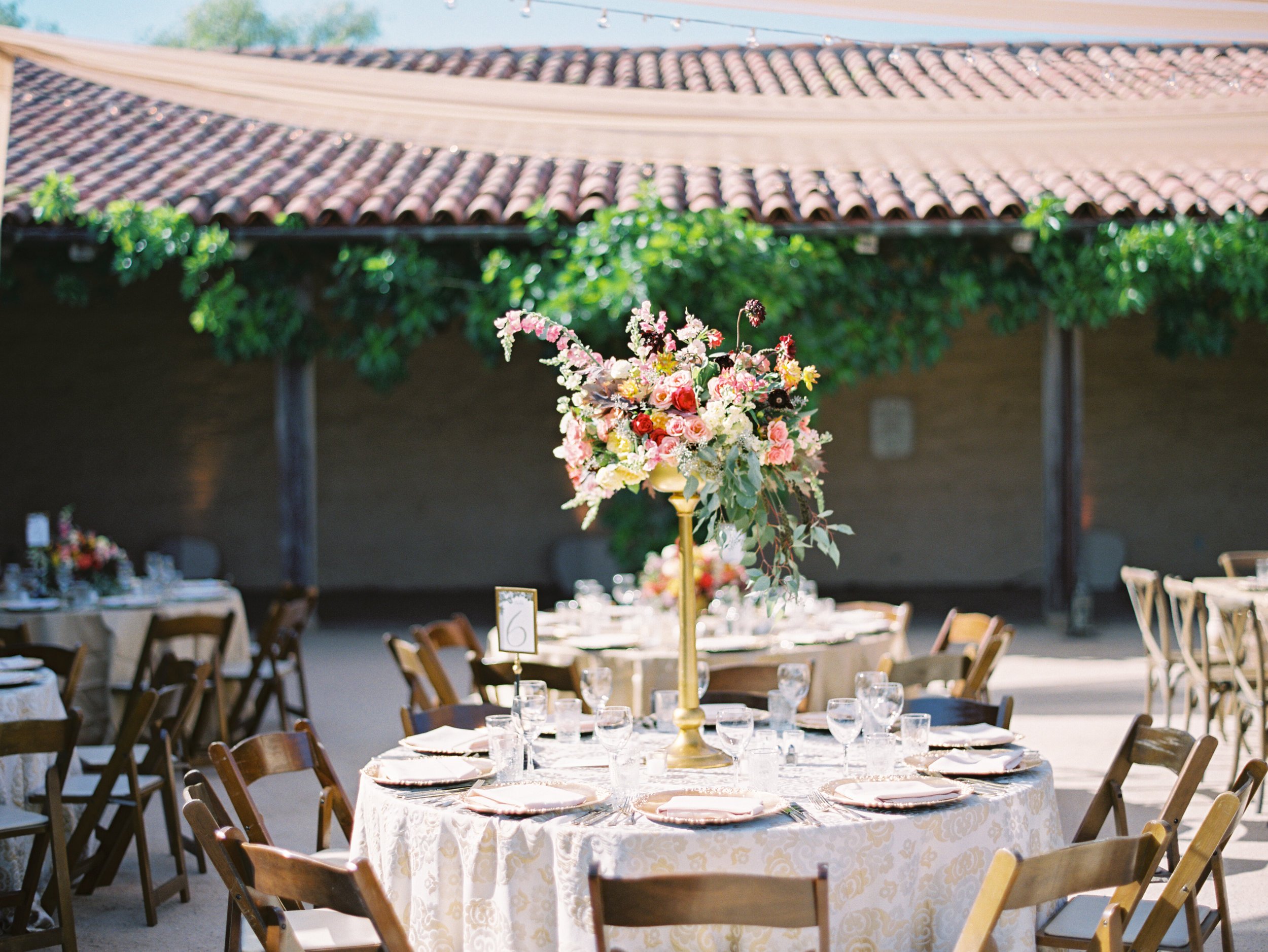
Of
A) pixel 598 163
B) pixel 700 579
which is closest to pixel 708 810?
pixel 700 579

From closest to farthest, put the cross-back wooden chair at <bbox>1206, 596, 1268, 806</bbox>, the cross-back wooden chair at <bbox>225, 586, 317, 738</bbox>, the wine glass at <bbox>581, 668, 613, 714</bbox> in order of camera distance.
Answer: the wine glass at <bbox>581, 668, 613, 714</bbox>
the cross-back wooden chair at <bbox>1206, 596, 1268, 806</bbox>
the cross-back wooden chair at <bbox>225, 586, 317, 738</bbox>

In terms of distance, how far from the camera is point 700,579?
230 inches

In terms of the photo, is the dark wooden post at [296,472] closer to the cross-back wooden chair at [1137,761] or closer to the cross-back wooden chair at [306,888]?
the cross-back wooden chair at [306,888]

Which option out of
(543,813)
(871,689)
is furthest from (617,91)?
(543,813)

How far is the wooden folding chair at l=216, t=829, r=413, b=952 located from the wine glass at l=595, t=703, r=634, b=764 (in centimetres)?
65

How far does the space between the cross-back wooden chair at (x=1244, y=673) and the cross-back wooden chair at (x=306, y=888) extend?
3.90 m

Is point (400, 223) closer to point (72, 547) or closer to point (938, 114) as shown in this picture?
point (72, 547)

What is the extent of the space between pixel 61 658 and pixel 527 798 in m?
2.95

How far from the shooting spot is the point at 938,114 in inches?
178

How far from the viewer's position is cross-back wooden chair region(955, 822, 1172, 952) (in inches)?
93.8

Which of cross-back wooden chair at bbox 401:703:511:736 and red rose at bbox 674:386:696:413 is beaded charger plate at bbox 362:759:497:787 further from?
red rose at bbox 674:386:696:413

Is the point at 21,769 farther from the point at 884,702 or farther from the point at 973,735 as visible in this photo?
the point at 973,735

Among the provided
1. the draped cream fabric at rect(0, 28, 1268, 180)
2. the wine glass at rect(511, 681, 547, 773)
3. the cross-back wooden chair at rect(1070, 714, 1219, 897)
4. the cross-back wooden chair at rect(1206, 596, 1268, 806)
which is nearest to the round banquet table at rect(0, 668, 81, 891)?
the wine glass at rect(511, 681, 547, 773)

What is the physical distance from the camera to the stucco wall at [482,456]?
1313 centimetres
